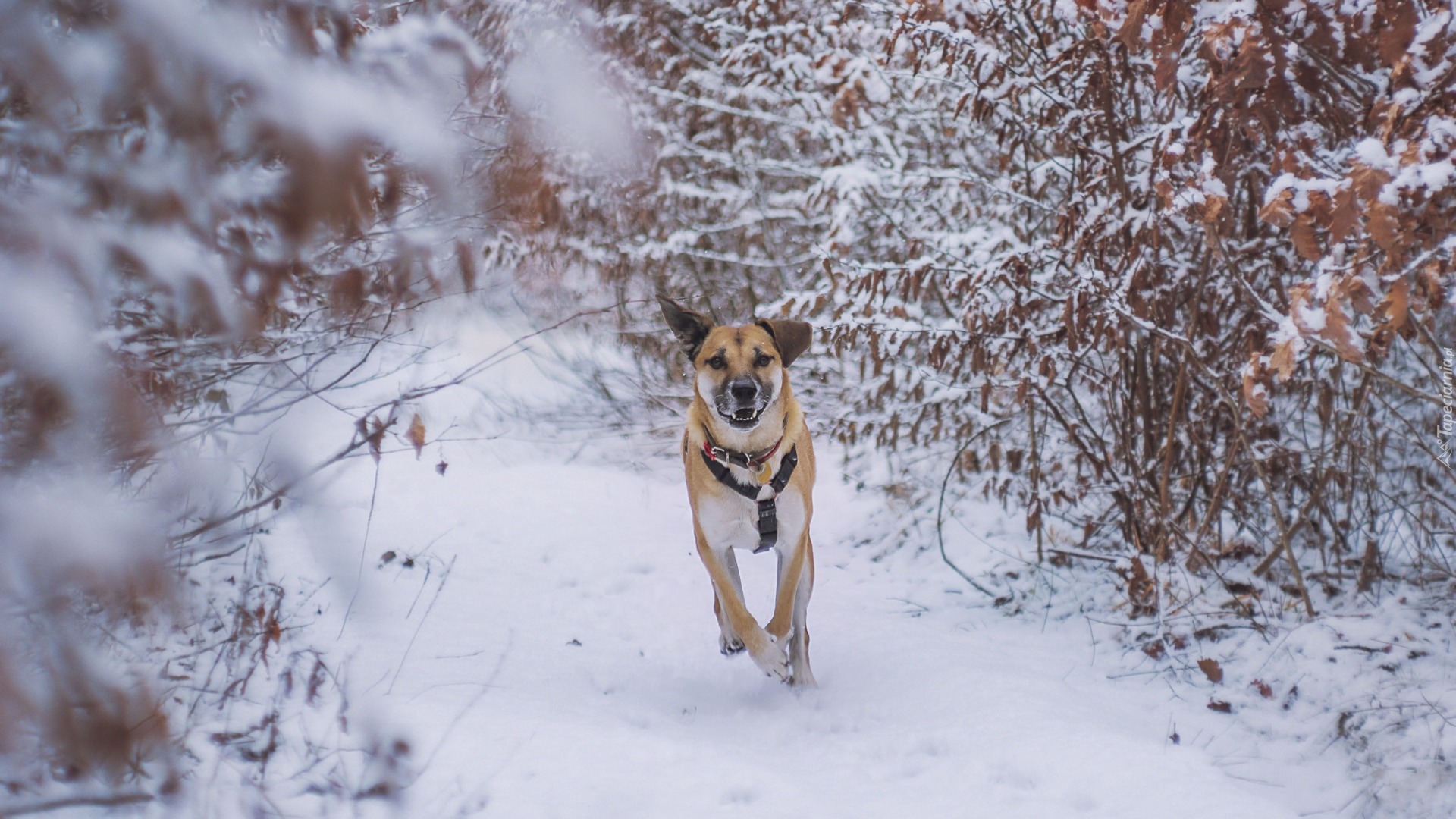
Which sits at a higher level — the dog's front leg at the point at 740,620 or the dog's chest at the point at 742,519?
the dog's chest at the point at 742,519

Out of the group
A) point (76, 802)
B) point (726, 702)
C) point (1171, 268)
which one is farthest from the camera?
point (1171, 268)

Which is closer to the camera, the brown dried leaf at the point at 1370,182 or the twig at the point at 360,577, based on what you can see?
the twig at the point at 360,577

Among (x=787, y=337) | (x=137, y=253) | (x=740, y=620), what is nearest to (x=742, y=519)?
(x=740, y=620)

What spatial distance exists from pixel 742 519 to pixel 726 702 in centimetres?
80

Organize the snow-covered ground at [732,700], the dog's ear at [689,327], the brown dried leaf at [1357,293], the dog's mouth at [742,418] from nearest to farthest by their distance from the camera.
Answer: the brown dried leaf at [1357,293]
the snow-covered ground at [732,700]
the dog's mouth at [742,418]
the dog's ear at [689,327]

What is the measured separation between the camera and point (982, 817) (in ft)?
8.81

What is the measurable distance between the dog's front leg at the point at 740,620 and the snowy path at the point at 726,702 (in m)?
0.23

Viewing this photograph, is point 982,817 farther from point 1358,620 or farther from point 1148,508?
point 1148,508

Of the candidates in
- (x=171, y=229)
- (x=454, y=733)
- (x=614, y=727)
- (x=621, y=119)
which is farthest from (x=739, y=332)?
(x=621, y=119)

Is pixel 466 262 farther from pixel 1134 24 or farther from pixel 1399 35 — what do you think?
A: pixel 1399 35

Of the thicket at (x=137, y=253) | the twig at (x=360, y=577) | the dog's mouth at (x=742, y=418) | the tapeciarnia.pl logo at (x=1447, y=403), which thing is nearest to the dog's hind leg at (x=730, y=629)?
the dog's mouth at (x=742, y=418)

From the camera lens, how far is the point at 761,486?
3.59 metres

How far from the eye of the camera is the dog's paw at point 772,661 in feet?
11.4

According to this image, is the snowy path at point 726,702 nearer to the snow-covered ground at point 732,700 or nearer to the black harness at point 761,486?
the snow-covered ground at point 732,700
